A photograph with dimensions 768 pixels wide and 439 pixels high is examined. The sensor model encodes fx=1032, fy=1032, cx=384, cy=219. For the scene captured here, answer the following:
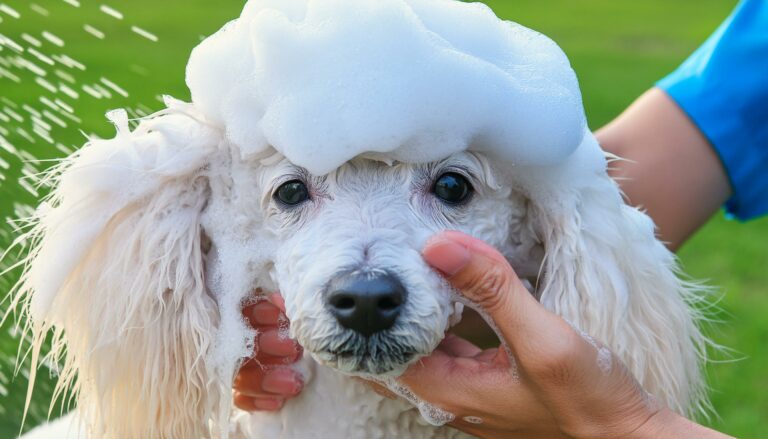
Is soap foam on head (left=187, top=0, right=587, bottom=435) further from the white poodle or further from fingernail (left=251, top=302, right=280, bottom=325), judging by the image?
fingernail (left=251, top=302, right=280, bottom=325)

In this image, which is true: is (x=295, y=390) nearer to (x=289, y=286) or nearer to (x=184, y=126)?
(x=289, y=286)

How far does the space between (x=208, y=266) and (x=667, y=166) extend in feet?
3.62

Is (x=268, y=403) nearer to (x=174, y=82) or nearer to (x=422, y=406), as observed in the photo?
(x=422, y=406)

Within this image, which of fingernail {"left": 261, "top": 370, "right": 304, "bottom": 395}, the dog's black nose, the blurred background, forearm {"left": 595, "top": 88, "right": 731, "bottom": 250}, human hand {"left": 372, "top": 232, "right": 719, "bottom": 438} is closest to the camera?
the dog's black nose

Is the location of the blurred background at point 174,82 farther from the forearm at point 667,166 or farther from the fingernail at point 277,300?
the fingernail at point 277,300

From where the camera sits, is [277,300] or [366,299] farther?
[277,300]

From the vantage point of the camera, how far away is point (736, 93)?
7.84ft

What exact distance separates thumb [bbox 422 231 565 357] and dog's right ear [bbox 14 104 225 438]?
48 cm

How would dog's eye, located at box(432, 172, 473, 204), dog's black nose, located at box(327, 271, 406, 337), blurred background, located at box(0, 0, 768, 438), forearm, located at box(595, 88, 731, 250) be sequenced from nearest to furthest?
dog's black nose, located at box(327, 271, 406, 337), dog's eye, located at box(432, 172, 473, 204), forearm, located at box(595, 88, 731, 250), blurred background, located at box(0, 0, 768, 438)

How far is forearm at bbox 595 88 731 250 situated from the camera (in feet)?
7.69

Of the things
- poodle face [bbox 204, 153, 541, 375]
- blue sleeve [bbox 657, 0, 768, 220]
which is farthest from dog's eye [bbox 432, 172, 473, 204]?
blue sleeve [bbox 657, 0, 768, 220]

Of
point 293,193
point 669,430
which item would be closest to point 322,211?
point 293,193

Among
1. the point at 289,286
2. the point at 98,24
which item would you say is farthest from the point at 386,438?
the point at 98,24

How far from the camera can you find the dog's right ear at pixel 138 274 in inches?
69.6
